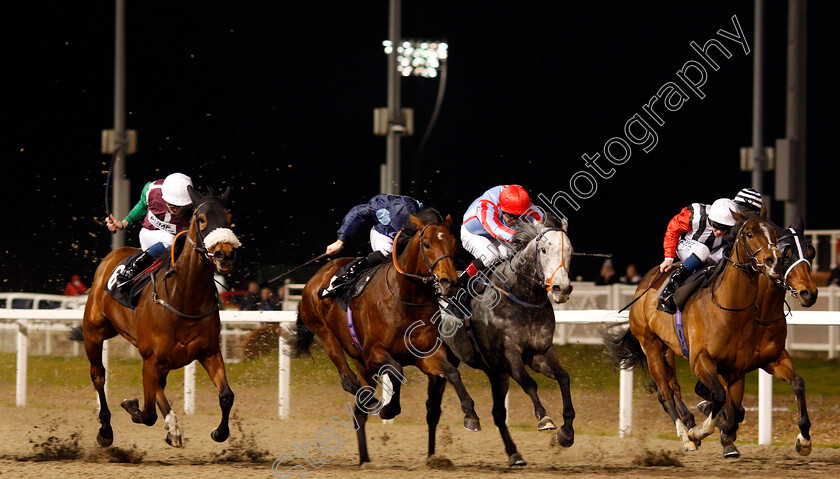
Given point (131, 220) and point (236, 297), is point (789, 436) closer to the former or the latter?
point (131, 220)

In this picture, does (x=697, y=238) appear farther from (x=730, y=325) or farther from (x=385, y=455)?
(x=385, y=455)

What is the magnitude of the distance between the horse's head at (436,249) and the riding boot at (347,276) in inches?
30.4

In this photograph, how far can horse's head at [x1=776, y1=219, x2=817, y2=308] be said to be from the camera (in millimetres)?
5480

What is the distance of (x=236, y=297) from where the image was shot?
35.4 feet

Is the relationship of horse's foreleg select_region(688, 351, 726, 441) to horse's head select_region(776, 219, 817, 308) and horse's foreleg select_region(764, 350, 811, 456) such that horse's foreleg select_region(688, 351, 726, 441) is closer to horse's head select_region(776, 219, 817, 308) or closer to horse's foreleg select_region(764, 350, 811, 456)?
horse's foreleg select_region(764, 350, 811, 456)

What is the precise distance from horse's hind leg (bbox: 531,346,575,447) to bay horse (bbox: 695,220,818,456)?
1.13 m

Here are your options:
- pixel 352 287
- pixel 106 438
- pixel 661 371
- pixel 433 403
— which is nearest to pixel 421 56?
pixel 661 371

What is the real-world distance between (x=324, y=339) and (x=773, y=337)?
9.06ft

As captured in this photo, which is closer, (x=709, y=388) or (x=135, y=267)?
(x=709, y=388)

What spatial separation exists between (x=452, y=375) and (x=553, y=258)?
0.81 m

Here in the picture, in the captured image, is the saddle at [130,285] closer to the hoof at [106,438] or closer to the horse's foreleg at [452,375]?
the hoof at [106,438]

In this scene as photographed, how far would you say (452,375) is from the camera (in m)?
5.77

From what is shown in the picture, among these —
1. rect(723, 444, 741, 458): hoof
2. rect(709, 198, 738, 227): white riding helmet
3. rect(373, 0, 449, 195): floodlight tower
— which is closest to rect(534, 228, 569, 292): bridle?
rect(709, 198, 738, 227): white riding helmet

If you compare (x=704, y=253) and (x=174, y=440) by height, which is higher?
(x=704, y=253)
